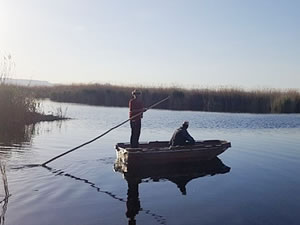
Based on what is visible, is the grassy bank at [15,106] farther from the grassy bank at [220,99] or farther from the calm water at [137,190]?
the grassy bank at [220,99]

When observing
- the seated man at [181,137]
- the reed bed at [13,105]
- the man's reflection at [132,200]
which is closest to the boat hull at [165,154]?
the seated man at [181,137]

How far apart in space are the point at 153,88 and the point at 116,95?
457 cm

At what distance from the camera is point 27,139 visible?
59.3 ft

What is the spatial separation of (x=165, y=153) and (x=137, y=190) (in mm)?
2779

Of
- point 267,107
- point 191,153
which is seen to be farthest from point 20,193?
point 267,107

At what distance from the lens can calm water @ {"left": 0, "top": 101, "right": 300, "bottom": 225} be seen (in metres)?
7.96

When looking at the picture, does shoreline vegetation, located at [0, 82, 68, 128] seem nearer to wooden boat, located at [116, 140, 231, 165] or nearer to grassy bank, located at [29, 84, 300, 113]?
wooden boat, located at [116, 140, 231, 165]

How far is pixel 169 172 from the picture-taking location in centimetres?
1234

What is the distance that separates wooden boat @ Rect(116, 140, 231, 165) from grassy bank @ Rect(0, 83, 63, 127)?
33.1 feet

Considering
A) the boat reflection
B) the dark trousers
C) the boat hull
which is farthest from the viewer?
the dark trousers

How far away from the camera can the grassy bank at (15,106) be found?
2117 centimetres

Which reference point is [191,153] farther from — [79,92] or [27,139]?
[79,92]

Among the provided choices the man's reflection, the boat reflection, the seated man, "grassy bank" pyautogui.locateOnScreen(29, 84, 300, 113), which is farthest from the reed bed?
"grassy bank" pyautogui.locateOnScreen(29, 84, 300, 113)

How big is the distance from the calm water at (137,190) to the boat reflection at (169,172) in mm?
56
